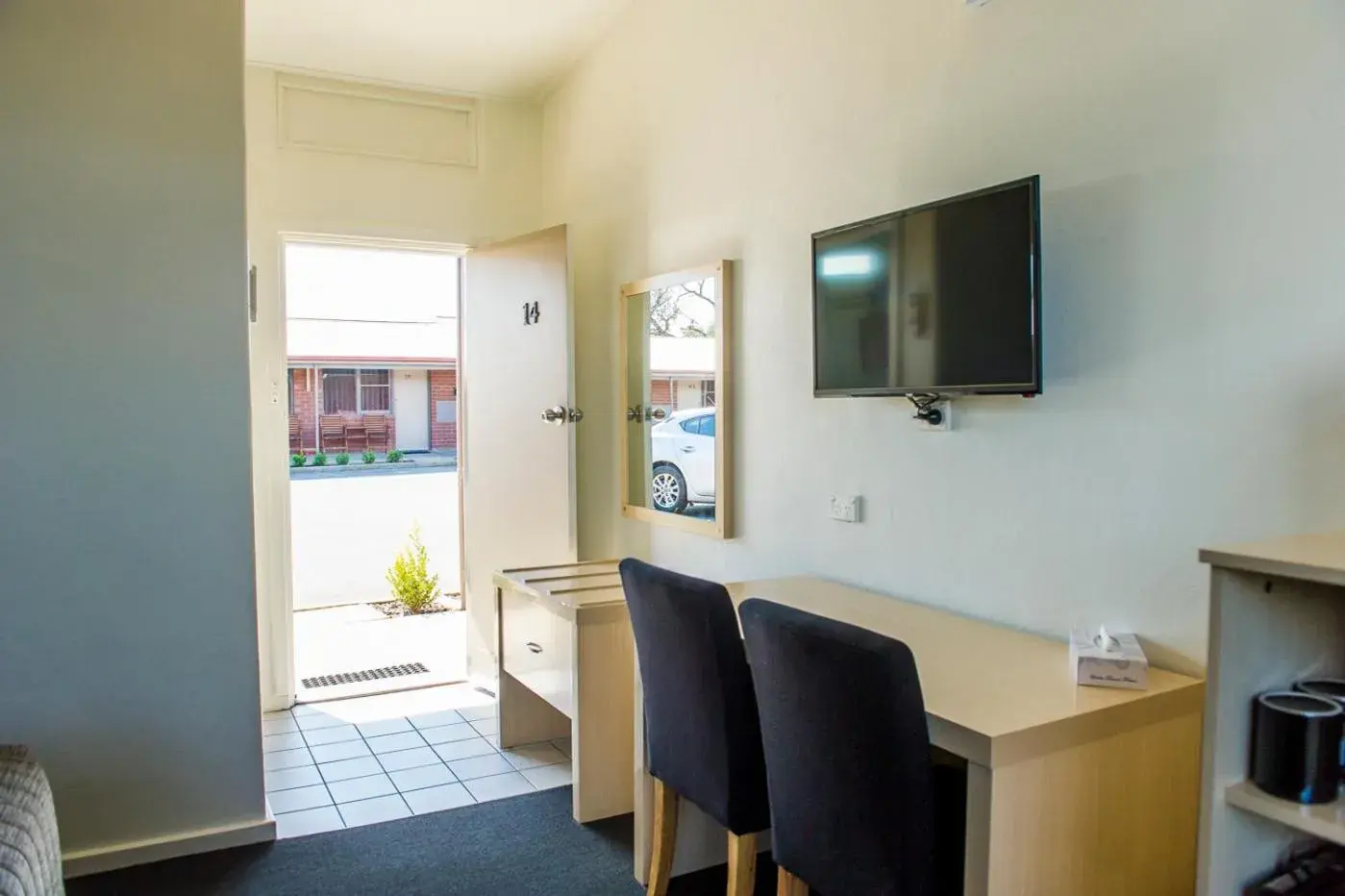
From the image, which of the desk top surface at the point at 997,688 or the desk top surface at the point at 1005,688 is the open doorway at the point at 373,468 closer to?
the desk top surface at the point at 997,688

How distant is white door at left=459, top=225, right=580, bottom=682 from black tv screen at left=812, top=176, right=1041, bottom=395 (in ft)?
5.19

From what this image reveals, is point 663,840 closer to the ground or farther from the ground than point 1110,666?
closer to the ground

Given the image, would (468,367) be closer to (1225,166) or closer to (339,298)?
(1225,166)

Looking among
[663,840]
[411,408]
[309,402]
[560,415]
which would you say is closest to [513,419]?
[560,415]

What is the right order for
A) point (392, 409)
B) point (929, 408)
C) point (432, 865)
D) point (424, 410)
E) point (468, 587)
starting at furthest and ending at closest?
point (424, 410)
point (392, 409)
point (468, 587)
point (432, 865)
point (929, 408)

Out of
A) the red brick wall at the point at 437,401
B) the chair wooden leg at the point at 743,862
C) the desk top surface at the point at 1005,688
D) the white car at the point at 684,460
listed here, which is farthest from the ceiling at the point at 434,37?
the red brick wall at the point at 437,401

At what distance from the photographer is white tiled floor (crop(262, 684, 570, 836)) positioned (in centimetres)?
300

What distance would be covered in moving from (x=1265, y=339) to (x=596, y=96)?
3.03m

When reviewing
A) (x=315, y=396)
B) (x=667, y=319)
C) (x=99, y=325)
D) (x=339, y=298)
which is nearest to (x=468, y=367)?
(x=667, y=319)

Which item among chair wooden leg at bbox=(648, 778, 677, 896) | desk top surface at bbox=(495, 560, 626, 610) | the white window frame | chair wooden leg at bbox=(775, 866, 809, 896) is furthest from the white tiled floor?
the white window frame

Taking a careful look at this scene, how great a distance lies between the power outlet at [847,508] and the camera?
258 centimetres

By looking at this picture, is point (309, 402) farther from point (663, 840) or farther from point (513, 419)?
point (663, 840)

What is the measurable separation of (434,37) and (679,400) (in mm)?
1820

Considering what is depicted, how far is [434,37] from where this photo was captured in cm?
377
